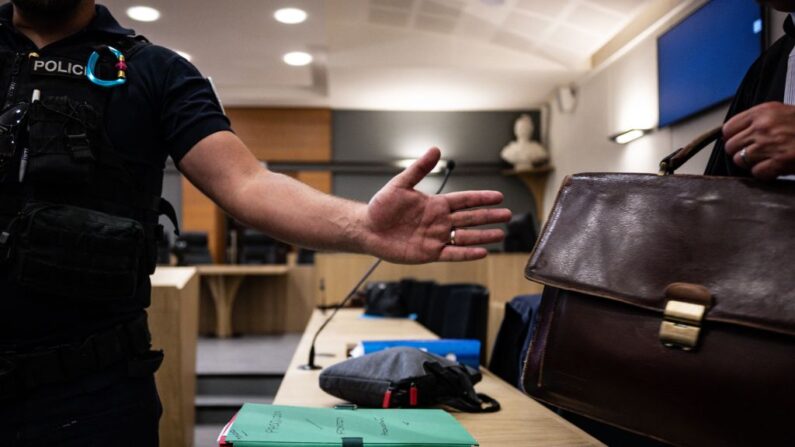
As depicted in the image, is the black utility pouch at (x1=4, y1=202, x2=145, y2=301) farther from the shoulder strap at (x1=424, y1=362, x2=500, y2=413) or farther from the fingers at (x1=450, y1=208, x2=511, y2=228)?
the shoulder strap at (x1=424, y1=362, x2=500, y2=413)

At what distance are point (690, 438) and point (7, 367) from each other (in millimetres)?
903

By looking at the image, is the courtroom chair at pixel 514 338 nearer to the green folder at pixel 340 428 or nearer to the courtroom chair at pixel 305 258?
the green folder at pixel 340 428

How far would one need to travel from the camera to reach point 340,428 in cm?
104

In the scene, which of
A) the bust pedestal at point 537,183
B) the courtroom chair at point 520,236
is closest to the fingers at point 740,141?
the courtroom chair at point 520,236

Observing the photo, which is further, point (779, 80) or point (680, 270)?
point (779, 80)

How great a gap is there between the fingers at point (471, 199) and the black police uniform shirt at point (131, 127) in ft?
1.28

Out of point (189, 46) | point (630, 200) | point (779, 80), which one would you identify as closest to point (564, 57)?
point (189, 46)

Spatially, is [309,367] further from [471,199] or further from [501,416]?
[471,199]

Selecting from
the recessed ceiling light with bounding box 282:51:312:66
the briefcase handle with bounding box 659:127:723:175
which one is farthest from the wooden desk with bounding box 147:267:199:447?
the recessed ceiling light with bounding box 282:51:312:66

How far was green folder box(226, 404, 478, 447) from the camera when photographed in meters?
0.96

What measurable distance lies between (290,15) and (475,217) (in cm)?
463

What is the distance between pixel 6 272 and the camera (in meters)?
1.02

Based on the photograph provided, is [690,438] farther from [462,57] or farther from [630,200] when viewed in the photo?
[462,57]

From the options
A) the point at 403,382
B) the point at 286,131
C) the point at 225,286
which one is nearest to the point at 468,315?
the point at 403,382
